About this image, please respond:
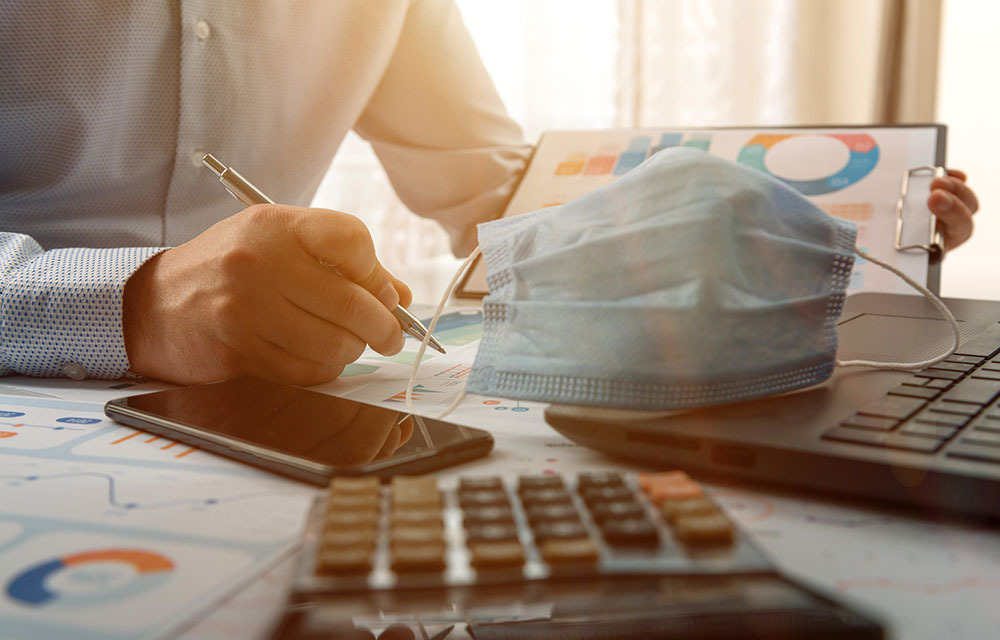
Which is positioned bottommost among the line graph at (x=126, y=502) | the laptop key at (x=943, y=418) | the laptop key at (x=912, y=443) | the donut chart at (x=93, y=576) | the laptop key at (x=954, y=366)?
the line graph at (x=126, y=502)

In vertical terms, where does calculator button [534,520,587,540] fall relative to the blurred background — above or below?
below

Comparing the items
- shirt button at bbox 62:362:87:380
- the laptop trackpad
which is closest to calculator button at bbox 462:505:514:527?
the laptop trackpad

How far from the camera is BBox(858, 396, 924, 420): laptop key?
1.18 ft

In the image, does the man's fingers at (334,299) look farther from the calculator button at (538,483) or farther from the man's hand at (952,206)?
the man's hand at (952,206)

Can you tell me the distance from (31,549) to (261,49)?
2.50 ft

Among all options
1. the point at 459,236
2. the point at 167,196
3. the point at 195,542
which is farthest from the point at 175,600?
the point at 459,236

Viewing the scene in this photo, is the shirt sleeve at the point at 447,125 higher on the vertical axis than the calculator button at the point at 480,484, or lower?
higher

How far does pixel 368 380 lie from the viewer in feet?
1.87

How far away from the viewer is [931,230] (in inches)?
32.0

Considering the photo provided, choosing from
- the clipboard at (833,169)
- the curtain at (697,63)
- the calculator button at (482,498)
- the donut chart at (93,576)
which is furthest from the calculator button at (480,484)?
the curtain at (697,63)

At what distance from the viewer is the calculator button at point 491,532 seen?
24cm

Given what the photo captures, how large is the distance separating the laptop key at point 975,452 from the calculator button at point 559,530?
16 cm

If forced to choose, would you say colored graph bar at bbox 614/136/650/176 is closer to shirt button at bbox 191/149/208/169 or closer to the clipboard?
the clipboard

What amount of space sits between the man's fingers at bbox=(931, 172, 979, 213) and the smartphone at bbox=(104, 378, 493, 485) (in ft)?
2.23
